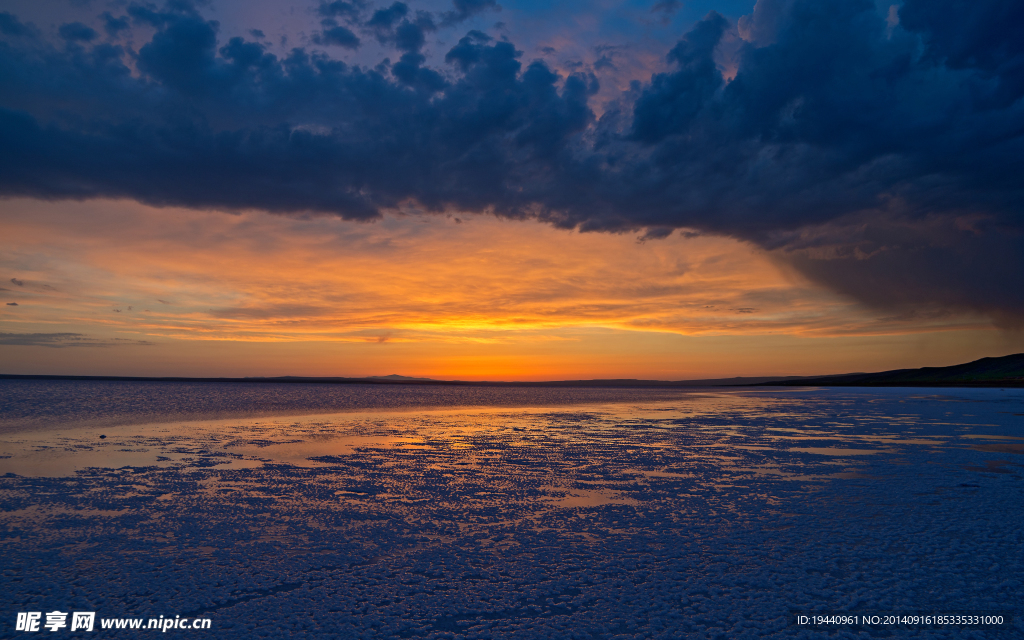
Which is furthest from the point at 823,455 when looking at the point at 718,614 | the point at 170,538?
the point at 170,538

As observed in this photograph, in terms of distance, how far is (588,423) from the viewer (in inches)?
1244

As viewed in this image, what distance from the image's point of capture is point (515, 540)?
29.5 ft

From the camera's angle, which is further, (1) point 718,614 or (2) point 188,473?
(2) point 188,473

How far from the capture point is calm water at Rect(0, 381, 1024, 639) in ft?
21.0

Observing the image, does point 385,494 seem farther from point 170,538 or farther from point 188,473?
point 188,473

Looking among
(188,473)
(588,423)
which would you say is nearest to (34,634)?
(188,473)

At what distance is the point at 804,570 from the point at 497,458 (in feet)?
37.0

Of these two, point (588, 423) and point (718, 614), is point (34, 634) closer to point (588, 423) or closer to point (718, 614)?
point (718, 614)

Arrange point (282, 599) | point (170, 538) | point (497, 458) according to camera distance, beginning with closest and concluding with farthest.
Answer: point (282, 599), point (170, 538), point (497, 458)

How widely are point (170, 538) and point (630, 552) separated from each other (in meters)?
7.70

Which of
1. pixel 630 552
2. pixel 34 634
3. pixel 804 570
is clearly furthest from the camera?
pixel 630 552

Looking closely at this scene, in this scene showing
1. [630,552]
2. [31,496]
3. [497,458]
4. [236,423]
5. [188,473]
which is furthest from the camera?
[236,423]

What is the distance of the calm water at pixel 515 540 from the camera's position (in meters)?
6.39

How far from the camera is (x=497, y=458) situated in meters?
17.8
